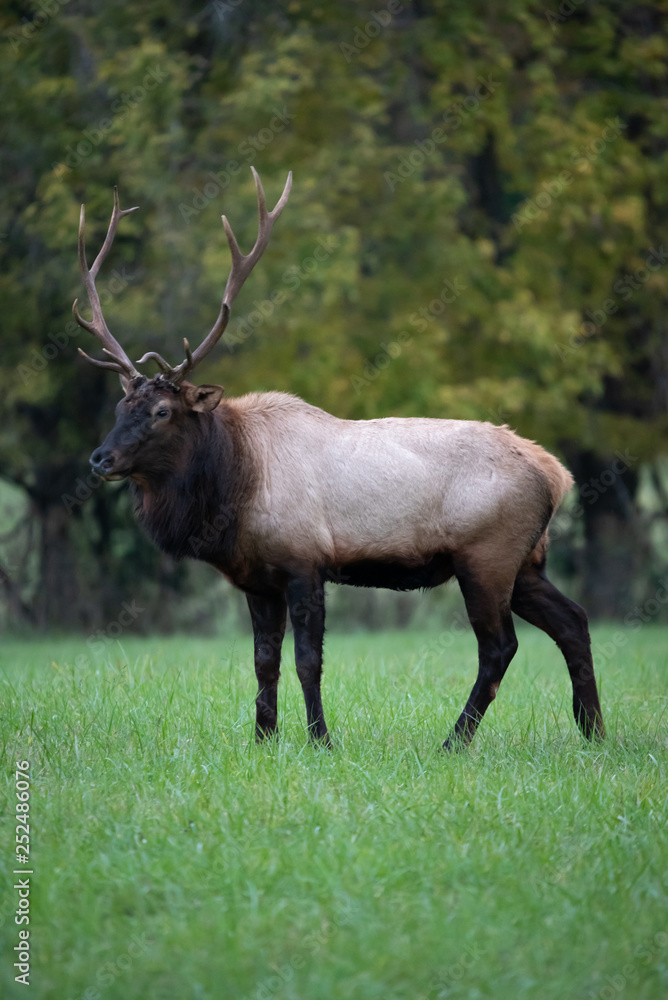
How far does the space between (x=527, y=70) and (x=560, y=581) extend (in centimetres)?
724

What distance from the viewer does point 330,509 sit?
21.1 feet

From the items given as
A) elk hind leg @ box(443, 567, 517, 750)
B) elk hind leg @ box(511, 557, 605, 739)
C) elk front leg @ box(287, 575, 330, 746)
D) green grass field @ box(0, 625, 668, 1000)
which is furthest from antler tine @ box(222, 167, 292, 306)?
green grass field @ box(0, 625, 668, 1000)

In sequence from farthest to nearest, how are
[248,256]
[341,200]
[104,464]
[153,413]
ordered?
1. [341,200]
2. [248,256]
3. [153,413]
4. [104,464]

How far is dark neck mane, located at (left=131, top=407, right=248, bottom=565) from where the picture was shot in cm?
648

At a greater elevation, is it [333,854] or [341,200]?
[341,200]

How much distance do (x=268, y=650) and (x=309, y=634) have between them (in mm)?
440

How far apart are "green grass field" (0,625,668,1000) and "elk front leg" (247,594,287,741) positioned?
0.17 metres

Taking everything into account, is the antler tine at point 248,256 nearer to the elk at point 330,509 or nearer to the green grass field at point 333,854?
the elk at point 330,509

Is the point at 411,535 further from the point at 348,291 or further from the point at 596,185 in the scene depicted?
the point at 596,185

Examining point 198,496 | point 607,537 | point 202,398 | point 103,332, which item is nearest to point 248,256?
point 202,398

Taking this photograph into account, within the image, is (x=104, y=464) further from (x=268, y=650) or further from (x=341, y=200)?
(x=341, y=200)

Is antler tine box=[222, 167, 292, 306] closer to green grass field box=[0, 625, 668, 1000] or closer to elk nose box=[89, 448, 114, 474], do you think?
elk nose box=[89, 448, 114, 474]

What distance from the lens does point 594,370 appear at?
14.8 meters

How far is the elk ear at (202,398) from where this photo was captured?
660cm
